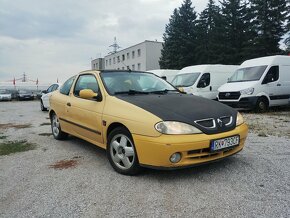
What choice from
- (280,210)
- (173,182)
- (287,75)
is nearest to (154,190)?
(173,182)

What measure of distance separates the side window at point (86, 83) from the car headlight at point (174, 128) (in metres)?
1.70

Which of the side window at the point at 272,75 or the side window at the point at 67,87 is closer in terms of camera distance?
the side window at the point at 67,87

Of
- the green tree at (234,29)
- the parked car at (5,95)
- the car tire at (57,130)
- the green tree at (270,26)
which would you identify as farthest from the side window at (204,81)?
the parked car at (5,95)

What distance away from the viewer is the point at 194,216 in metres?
2.96

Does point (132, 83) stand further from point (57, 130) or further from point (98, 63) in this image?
point (98, 63)

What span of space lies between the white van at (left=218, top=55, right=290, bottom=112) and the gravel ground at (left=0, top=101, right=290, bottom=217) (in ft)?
22.8

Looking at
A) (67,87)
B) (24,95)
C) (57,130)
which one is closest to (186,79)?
(57,130)

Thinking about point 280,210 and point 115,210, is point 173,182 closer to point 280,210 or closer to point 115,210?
point 115,210

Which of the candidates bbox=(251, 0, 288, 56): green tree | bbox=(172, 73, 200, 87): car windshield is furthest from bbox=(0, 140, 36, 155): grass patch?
bbox=(251, 0, 288, 56): green tree

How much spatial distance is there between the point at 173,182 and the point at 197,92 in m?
11.0

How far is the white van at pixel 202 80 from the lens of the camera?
1457cm

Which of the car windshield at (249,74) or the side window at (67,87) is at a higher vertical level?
the car windshield at (249,74)

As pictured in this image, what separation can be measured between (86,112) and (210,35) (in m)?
34.9

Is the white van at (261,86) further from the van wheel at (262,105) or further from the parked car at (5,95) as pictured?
the parked car at (5,95)
